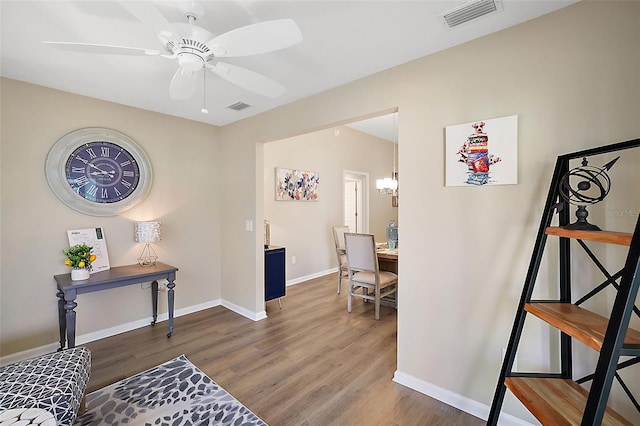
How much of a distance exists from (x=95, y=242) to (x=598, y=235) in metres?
3.81

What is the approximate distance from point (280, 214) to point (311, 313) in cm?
175

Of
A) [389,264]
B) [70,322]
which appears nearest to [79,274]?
[70,322]

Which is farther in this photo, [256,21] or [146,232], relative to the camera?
[146,232]

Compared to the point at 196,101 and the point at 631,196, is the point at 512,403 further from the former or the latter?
the point at 196,101

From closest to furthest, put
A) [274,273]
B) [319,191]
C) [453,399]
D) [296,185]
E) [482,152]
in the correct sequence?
A: [482,152] < [453,399] < [274,273] < [296,185] < [319,191]

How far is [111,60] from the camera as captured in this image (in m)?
2.17

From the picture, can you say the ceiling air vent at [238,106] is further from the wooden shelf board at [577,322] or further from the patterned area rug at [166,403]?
the wooden shelf board at [577,322]

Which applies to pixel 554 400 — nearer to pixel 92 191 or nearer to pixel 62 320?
pixel 62 320

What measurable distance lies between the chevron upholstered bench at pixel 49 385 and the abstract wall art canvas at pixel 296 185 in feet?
10.7

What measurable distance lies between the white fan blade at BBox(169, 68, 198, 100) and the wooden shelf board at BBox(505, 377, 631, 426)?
92.3 inches

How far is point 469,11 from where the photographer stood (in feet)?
5.25

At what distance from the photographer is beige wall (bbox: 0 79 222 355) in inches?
98.3

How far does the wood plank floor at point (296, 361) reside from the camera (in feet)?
6.31

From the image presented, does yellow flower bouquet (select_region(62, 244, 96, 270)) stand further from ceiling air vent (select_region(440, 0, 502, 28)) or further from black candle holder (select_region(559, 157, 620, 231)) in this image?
black candle holder (select_region(559, 157, 620, 231))
